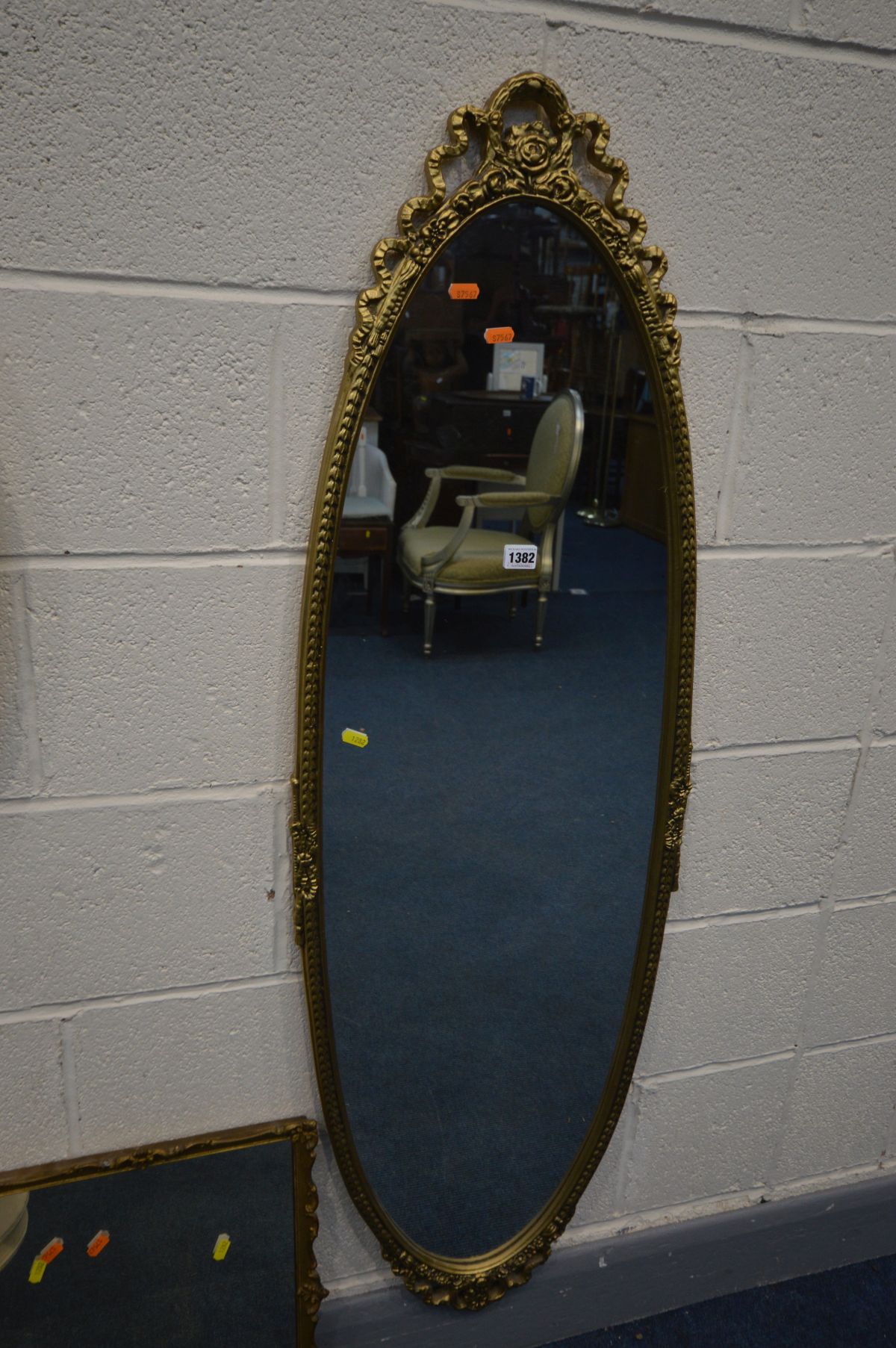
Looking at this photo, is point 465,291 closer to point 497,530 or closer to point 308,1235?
point 497,530

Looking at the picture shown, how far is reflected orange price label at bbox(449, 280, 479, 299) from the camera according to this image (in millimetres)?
871

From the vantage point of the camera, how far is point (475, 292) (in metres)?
0.87

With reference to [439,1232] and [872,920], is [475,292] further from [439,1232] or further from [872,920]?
[439,1232]

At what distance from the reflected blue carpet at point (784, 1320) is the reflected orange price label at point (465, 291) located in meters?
1.39

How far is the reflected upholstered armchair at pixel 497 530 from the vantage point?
933mm

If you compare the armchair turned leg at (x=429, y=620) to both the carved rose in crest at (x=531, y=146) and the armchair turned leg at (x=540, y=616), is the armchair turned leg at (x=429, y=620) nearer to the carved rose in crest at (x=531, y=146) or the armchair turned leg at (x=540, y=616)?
the armchair turned leg at (x=540, y=616)

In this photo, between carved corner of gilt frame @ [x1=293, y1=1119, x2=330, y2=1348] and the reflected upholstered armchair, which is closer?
the reflected upholstered armchair

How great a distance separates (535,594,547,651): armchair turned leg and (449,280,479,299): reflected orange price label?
30 centimetres

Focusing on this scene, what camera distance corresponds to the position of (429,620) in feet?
3.23

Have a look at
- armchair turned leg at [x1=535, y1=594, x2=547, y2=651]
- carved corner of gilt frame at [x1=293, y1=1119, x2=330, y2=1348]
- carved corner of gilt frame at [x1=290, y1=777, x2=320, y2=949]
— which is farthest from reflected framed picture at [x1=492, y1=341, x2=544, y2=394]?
carved corner of gilt frame at [x1=293, y1=1119, x2=330, y2=1348]

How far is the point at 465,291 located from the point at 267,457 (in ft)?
0.77

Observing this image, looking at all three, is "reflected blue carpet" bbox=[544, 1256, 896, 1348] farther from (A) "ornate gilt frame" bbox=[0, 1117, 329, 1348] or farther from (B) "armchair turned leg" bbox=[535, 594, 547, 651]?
(B) "armchair turned leg" bbox=[535, 594, 547, 651]

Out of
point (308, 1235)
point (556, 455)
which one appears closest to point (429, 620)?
point (556, 455)

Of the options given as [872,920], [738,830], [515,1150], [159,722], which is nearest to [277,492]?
[159,722]
